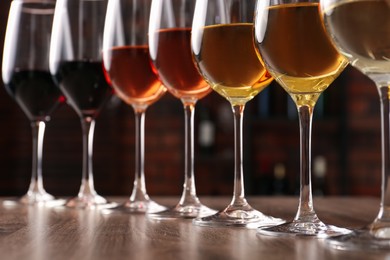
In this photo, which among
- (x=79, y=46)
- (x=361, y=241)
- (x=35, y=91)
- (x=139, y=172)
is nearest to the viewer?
(x=361, y=241)

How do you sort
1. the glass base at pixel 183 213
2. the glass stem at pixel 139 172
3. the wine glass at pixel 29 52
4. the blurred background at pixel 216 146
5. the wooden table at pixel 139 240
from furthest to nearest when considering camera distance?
the blurred background at pixel 216 146 < the wine glass at pixel 29 52 < the glass stem at pixel 139 172 < the glass base at pixel 183 213 < the wooden table at pixel 139 240

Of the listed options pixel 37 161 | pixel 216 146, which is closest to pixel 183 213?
pixel 37 161

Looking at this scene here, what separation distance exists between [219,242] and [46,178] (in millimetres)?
3150

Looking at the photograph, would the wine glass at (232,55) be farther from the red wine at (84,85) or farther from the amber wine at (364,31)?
the red wine at (84,85)

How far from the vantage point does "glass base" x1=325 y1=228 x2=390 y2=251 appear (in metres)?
0.66

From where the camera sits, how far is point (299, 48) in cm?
85

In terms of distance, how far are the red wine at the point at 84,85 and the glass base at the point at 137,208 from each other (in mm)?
264

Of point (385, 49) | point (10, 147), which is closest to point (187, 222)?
point (385, 49)

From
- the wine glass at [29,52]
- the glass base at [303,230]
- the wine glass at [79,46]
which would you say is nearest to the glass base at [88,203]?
the wine glass at [79,46]

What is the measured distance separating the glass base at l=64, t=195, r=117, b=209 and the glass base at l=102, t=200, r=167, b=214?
0.21 ft

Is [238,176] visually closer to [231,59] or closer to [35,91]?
[231,59]

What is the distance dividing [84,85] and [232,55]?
0.44 m

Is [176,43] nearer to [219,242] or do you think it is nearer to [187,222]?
[187,222]

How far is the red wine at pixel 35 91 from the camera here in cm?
142
